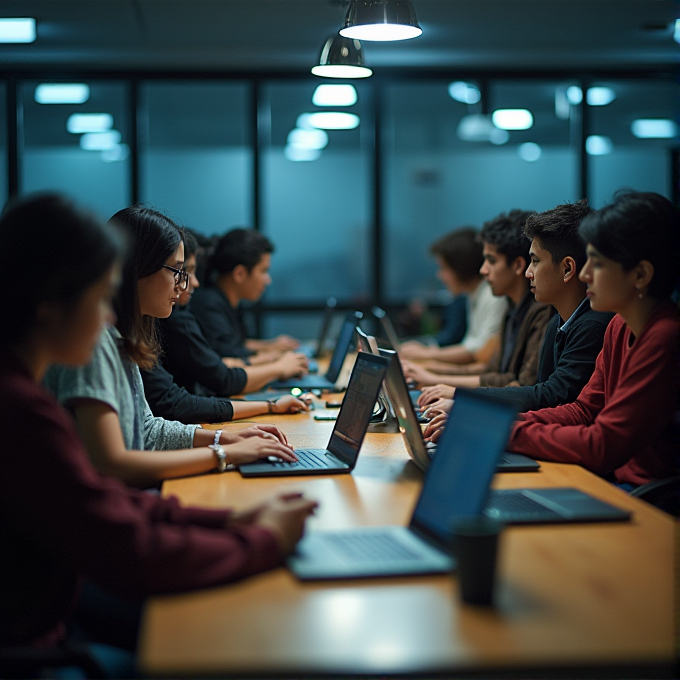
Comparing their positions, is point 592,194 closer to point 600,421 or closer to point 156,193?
point 156,193

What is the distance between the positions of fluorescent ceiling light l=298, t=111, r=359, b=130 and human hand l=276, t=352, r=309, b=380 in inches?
150

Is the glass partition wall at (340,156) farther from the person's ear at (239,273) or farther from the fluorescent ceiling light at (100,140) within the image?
the person's ear at (239,273)

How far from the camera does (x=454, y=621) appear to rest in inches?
49.3

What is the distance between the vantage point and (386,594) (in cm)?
136

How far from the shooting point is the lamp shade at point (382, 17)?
322 centimetres

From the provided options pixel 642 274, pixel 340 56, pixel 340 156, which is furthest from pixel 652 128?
pixel 642 274

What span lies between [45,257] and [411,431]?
1.08 metres

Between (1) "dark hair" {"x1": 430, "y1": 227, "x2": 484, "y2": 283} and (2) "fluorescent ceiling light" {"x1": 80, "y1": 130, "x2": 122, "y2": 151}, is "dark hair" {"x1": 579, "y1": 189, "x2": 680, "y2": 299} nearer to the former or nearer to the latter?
(1) "dark hair" {"x1": 430, "y1": 227, "x2": 484, "y2": 283}

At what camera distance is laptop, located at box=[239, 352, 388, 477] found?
2.16 meters

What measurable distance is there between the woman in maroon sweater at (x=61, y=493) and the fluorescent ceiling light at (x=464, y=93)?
651 centimetres

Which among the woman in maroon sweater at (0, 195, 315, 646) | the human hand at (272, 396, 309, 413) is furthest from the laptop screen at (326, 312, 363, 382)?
the woman in maroon sweater at (0, 195, 315, 646)

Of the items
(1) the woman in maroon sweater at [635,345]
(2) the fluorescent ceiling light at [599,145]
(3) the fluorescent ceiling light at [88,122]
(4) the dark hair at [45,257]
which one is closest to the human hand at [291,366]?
(1) the woman in maroon sweater at [635,345]

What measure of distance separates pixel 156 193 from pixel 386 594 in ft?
21.1

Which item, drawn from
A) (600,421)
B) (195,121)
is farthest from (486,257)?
(195,121)
